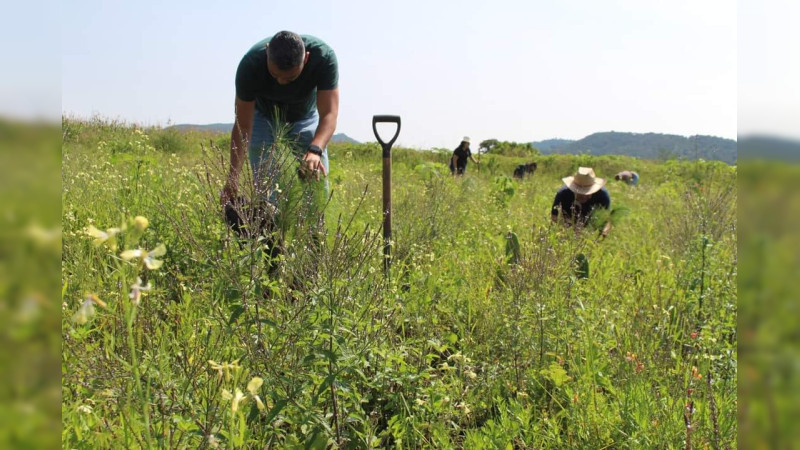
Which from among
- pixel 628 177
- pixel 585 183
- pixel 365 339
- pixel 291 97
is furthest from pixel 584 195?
pixel 628 177

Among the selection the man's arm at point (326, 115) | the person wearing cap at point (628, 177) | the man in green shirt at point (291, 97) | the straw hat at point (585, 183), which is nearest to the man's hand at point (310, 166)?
the man in green shirt at point (291, 97)

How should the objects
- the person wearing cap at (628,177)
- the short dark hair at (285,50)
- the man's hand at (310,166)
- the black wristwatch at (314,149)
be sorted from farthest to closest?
the person wearing cap at (628,177) < the black wristwatch at (314,149) < the short dark hair at (285,50) < the man's hand at (310,166)

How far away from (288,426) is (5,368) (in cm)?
188

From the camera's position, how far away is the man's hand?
2.98 m

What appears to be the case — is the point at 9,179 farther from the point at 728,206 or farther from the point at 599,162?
the point at 599,162

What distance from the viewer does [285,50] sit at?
3221 millimetres

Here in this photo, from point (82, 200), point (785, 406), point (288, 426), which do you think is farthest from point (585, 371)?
point (82, 200)

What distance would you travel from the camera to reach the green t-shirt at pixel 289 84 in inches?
139

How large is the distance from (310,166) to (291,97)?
30.1 inches

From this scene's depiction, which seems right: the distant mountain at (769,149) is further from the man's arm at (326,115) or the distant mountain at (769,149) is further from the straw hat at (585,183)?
the straw hat at (585,183)

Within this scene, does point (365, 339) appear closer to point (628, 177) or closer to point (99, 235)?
point (99, 235)

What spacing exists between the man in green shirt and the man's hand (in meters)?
0.02

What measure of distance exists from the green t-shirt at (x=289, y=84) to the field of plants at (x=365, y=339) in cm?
73

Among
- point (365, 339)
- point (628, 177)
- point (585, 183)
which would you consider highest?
point (628, 177)
